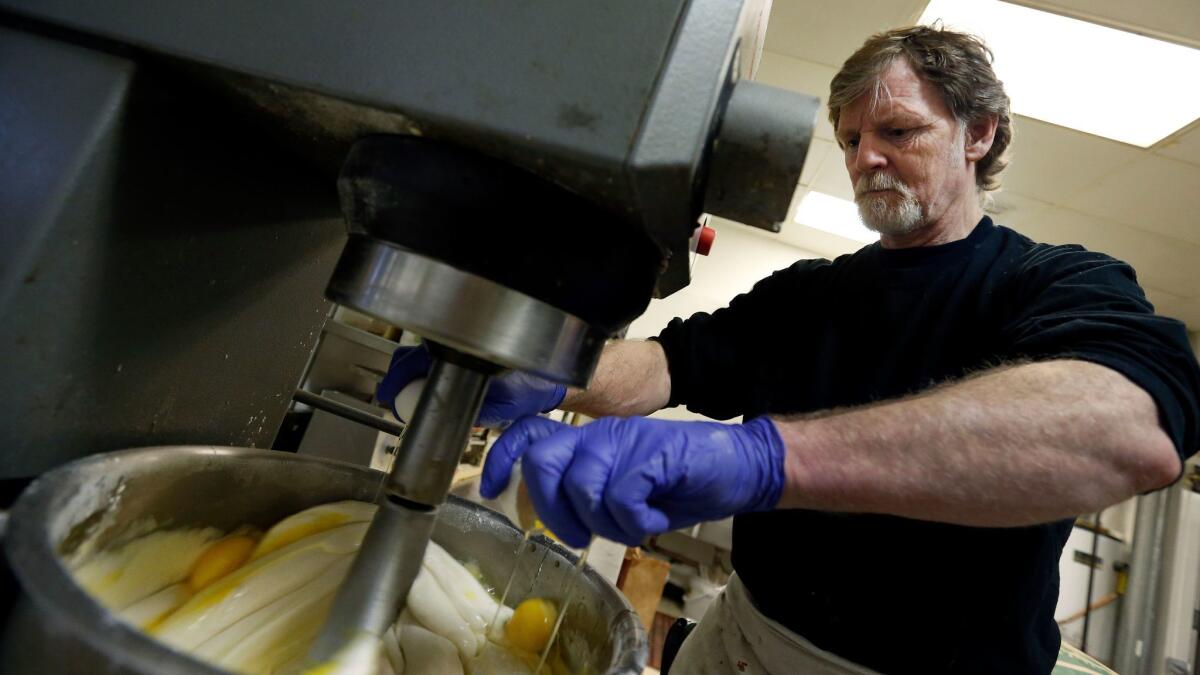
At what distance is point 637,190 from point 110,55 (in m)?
0.33

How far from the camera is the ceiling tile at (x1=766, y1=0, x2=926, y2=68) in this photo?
2016 mm

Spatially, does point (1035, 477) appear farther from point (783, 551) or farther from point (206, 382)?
point (206, 382)

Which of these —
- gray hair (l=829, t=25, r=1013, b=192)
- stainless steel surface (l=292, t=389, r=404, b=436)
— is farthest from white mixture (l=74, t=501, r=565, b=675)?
gray hair (l=829, t=25, r=1013, b=192)

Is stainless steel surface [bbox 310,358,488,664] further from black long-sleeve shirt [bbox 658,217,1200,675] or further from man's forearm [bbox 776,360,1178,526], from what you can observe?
black long-sleeve shirt [bbox 658,217,1200,675]

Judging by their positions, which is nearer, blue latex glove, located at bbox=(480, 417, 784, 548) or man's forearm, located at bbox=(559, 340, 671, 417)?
blue latex glove, located at bbox=(480, 417, 784, 548)

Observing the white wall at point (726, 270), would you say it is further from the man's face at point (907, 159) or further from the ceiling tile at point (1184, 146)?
the man's face at point (907, 159)

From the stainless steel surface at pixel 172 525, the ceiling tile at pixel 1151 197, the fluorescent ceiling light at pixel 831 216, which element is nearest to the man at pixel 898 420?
the stainless steel surface at pixel 172 525

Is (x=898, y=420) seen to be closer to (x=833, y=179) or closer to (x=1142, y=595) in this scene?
(x=833, y=179)

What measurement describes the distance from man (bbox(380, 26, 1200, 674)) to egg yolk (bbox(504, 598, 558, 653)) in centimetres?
14

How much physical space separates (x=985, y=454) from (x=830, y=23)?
2152 mm

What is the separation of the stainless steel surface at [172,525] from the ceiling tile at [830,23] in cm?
215

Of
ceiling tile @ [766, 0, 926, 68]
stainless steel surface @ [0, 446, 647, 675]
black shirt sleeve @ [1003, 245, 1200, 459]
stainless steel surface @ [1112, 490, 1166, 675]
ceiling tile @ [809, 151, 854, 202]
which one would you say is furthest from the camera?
stainless steel surface @ [1112, 490, 1166, 675]

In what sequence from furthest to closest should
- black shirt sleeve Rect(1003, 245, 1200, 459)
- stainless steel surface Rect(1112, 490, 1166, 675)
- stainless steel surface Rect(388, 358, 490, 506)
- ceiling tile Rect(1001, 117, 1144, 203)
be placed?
stainless steel surface Rect(1112, 490, 1166, 675) < ceiling tile Rect(1001, 117, 1144, 203) < black shirt sleeve Rect(1003, 245, 1200, 459) < stainless steel surface Rect(388, 358, 490, 506)

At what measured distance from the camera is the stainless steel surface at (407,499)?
42 cm
